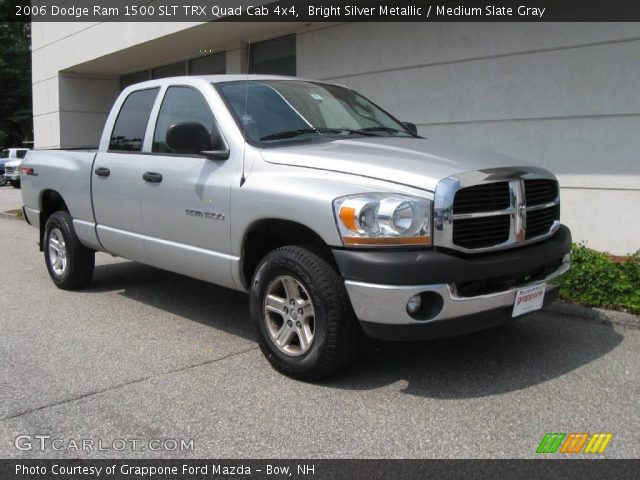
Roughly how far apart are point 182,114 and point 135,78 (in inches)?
523

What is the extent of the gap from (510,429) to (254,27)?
9.37m

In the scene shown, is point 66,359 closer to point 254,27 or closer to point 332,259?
point 332,259

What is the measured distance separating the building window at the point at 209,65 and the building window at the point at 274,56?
3.41 ft

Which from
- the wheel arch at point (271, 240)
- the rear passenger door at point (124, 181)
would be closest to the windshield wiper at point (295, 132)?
the wheel arch at point (271, 240)

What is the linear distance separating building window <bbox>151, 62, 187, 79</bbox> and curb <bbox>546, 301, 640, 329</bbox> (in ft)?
36.9

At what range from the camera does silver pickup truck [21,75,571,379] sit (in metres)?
3.65

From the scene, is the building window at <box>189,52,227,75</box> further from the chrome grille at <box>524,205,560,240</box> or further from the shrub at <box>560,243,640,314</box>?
the chrome grille at <box>524,205,560,240</box>

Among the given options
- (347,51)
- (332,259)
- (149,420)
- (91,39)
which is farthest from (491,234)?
(91,39)

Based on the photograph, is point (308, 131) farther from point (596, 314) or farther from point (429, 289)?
point (596, 314)

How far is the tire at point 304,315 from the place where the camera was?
386 cm

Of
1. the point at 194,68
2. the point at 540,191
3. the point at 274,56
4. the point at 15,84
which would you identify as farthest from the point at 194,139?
the point at 15,84

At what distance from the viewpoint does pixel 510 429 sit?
3475mm

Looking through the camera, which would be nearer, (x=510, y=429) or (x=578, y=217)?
(x=510, y=429)

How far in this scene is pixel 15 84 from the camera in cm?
4447
